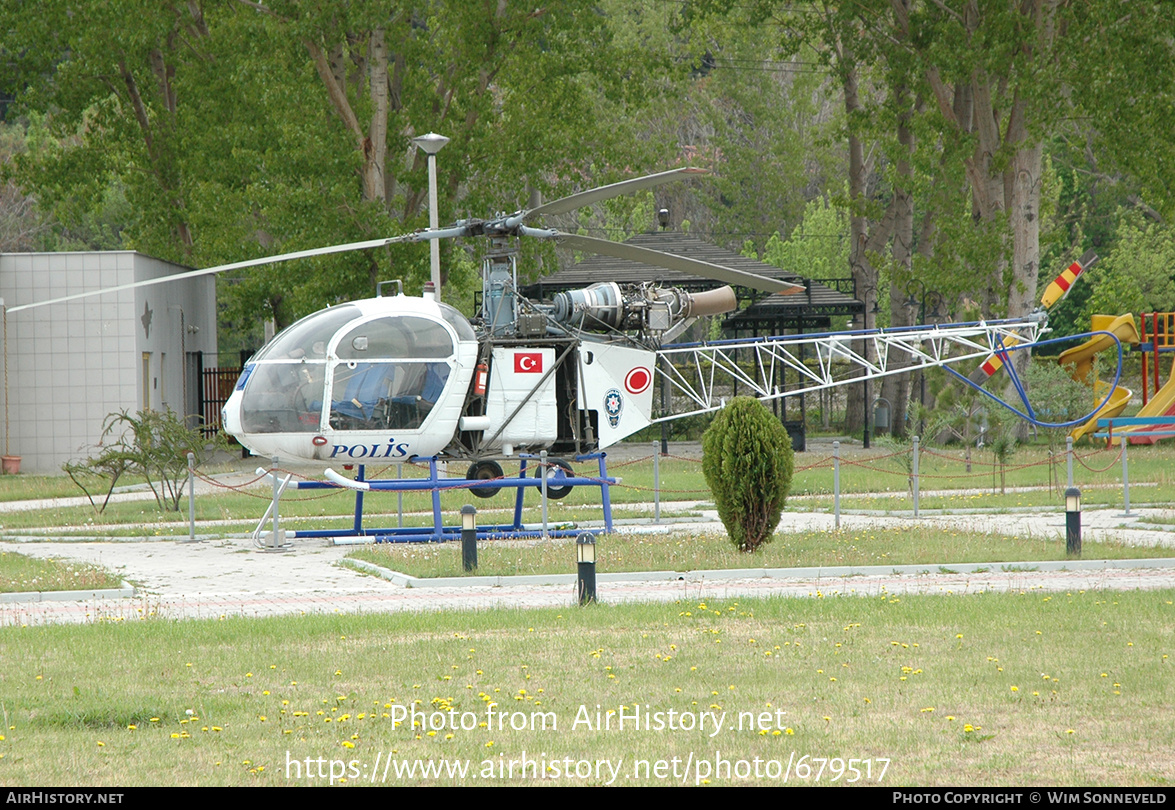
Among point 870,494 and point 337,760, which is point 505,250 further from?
point 337,760

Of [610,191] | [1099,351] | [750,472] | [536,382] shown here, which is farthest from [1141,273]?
[750,472]

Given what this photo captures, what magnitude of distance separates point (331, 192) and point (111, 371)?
6.07 m

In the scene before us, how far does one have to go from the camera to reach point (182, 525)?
751 inches

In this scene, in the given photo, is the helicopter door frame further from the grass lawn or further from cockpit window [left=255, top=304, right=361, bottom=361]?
the grass lawn

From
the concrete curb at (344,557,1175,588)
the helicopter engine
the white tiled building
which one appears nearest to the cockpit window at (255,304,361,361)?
the helicopter engine

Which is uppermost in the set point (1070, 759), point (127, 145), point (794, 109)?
point (794, 109)

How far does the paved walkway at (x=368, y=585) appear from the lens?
11719 millimetres

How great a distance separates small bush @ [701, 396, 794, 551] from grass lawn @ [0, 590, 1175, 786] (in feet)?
11.2

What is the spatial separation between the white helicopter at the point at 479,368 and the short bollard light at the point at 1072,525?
13.4 ft

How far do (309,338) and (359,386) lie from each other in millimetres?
844

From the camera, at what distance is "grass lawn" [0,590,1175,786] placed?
6242 millimetres

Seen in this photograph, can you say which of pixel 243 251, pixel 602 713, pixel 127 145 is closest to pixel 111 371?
pixel 243 251

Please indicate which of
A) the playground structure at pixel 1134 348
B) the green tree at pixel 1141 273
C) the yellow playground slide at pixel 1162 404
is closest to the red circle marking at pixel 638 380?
the playground structure at pixel 1134 348

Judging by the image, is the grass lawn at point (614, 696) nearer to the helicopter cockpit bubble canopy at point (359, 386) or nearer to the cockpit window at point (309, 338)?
the helicopter cockpit bubble canopy at point (359, 386)
